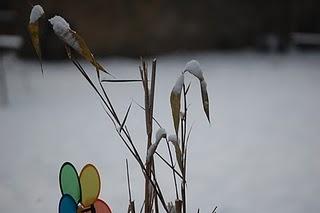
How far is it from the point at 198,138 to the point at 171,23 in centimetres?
335

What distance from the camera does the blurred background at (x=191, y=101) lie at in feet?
8.04

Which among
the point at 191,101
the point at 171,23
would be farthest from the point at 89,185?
the point at 171,23

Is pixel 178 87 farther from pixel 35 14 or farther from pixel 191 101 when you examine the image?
pixel 191 101

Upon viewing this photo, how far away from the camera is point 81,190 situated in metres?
1.49

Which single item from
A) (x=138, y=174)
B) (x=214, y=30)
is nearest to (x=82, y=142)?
(x=138, y=174)

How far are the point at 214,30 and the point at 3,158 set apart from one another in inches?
170

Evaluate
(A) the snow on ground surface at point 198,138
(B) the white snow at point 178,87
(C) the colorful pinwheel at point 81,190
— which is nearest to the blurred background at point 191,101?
(A) the snow on ground surface at point 198,138

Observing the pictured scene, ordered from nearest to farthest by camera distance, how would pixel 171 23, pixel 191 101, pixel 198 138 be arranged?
pixel 198 138
pixel 191 101
pixel 171 23

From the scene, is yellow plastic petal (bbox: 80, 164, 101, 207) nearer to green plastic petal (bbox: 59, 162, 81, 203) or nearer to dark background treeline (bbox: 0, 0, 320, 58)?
green plastic petal (bbox: 59, 162, 81, 203)

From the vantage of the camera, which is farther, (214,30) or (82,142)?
(214,30)

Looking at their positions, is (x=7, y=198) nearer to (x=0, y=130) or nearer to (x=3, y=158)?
(x=3, y=158)

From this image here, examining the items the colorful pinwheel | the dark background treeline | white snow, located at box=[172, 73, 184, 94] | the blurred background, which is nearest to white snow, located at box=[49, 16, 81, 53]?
white snow, located at box=[172, 73, 184, 94]

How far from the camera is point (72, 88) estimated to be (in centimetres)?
488

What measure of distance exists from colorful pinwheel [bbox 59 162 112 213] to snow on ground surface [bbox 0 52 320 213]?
66 centimetres
